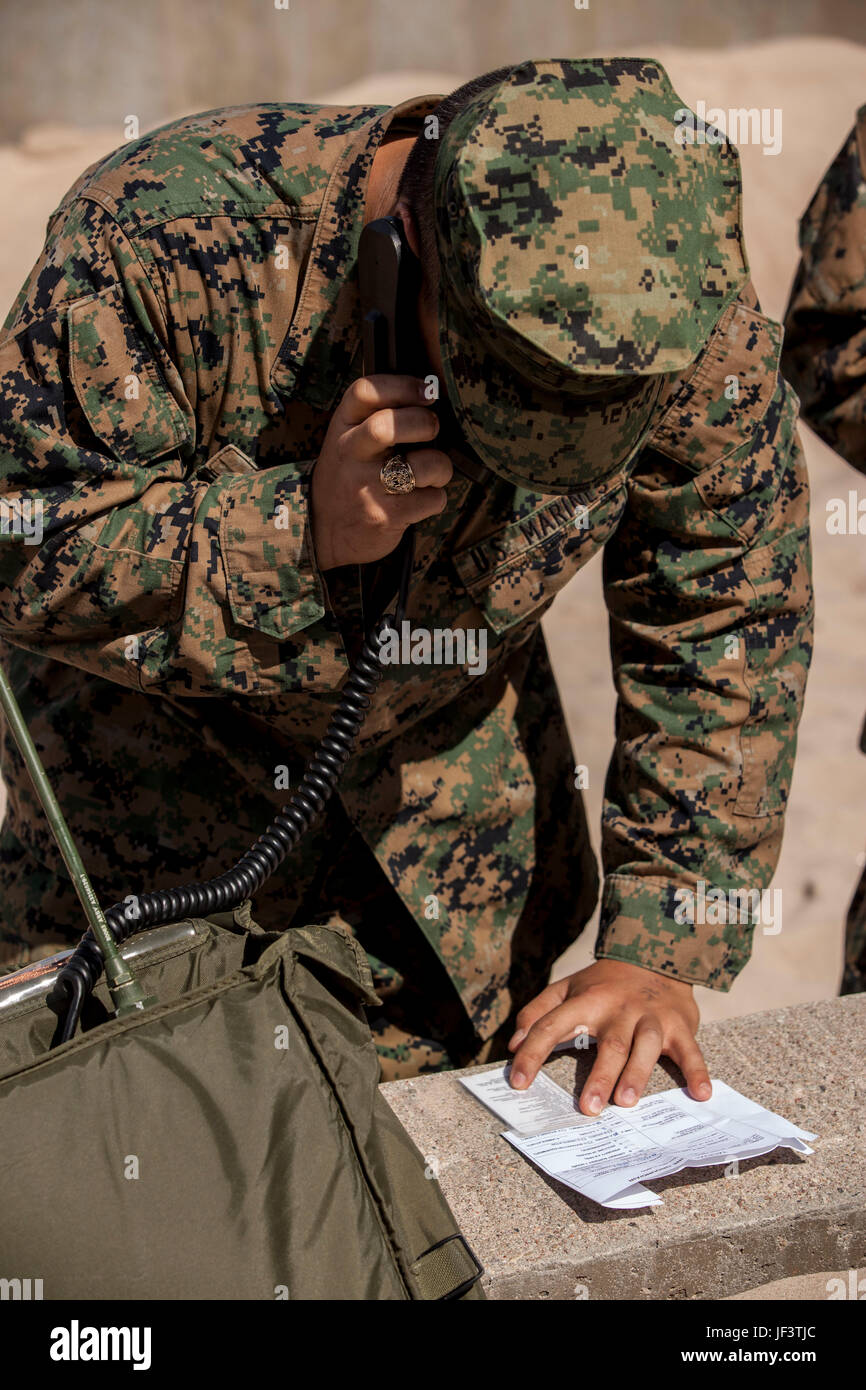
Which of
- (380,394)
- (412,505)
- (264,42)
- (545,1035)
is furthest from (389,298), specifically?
(264,42)

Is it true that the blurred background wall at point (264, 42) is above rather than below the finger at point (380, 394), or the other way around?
above

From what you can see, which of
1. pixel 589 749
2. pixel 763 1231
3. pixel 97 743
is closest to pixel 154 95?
pixel 589 749

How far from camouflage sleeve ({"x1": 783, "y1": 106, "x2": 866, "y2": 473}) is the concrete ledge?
5.07 feet

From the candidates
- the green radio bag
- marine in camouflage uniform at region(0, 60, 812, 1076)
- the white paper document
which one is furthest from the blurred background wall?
the green radio bag

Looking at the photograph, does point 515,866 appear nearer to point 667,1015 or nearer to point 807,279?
point 667,1015

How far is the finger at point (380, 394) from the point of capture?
4.51 ft

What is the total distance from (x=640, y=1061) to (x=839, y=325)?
1.77 metres

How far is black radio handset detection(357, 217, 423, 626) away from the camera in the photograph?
4.59 feet

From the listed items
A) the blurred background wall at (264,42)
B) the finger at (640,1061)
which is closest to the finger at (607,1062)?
the finger at (640,1061)

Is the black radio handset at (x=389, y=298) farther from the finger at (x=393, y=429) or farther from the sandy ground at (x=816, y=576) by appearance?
the sandy ground at (x=816, y=576)

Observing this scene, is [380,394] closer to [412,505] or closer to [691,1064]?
[412,505]

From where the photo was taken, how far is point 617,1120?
163cm

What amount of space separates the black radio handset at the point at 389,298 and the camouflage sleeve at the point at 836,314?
1577mm

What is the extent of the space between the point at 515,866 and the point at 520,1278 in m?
0.80
